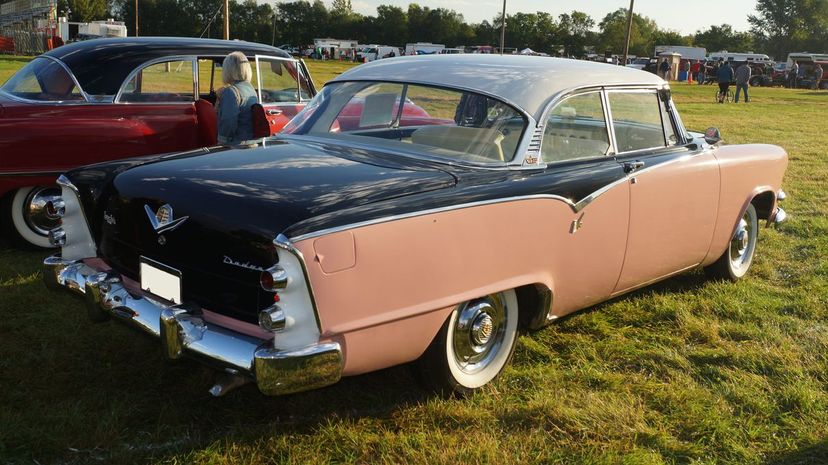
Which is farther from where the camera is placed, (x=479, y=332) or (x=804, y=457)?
(x=479, y=332)

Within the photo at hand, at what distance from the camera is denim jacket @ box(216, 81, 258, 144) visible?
562cm

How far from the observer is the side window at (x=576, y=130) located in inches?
143

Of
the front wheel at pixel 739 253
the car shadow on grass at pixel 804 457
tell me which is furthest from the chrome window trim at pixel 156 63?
the car shadow on grass at pixel 804 457

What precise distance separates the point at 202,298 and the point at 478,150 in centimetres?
139

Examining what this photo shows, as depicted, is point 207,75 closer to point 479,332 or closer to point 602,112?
point 602,112

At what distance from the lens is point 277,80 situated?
709 centimetres

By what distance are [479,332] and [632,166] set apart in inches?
50.5

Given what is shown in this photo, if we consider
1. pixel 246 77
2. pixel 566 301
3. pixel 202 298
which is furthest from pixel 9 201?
pixel 566 301

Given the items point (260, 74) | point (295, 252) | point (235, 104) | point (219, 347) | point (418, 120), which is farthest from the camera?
point (260, 74)

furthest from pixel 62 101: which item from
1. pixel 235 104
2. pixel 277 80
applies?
pixel 277 80

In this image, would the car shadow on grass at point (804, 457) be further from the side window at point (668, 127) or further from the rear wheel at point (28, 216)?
the rear wheel at point (28, 216)

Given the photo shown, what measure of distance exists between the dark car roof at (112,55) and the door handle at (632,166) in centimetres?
404

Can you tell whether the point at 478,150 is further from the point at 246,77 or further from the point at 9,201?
the point at 9,201

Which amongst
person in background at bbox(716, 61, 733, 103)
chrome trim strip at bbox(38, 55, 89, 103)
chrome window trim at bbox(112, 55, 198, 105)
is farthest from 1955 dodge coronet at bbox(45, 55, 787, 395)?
person in background at bbox(716, 61, 733, 103)
